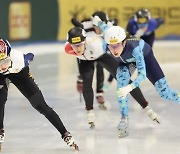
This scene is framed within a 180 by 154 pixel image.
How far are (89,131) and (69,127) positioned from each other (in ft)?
0.89

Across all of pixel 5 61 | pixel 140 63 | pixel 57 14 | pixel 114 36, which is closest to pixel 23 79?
pixel 5 61

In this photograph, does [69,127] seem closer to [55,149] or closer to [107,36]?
[55,149]

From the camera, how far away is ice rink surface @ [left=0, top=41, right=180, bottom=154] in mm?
4594

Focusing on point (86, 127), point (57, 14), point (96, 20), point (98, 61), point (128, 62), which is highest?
point (96, 20)

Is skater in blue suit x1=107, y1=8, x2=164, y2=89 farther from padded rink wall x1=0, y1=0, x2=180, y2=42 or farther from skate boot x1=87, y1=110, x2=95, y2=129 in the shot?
padded rink wall x1=0, y1=0, x2=180, y2=42

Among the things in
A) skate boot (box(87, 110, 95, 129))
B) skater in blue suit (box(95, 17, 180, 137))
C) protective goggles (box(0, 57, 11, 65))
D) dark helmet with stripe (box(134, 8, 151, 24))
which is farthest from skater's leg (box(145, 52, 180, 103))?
dark helmet with stripe (box(134, 8, 151, 24))

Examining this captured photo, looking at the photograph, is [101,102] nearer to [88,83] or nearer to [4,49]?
[88,83]

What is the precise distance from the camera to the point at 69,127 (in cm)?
543

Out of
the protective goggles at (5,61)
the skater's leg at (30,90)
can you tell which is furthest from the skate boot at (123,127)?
the protective goggles at (5,61)

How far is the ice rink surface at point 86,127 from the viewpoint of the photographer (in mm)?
4594

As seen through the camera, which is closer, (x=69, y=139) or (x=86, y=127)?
(x=69, y=139)

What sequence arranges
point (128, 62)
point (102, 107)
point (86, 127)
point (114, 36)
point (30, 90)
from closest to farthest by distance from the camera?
point (30, 90) → point (114, 36) → point (128, 62) → point (86, 127) → point (102, 107)

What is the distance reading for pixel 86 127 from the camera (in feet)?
17.8

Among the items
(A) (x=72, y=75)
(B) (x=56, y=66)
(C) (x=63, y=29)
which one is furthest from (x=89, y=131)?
(C) (x=63, y=29)
